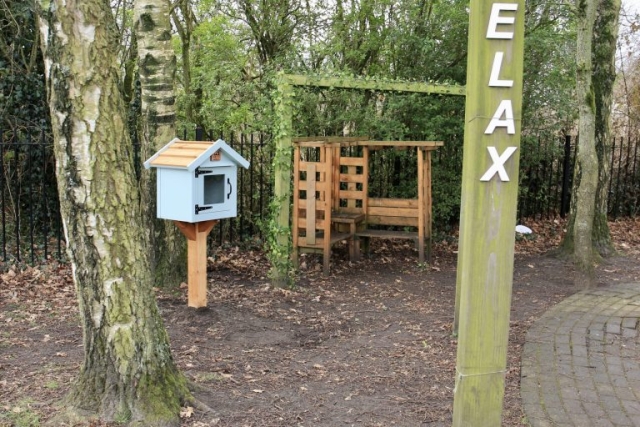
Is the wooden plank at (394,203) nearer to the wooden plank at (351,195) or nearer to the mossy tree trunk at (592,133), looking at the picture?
the wooden plank at (351,195)

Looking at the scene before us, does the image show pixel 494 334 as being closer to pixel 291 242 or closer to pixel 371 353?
pixel 371 353

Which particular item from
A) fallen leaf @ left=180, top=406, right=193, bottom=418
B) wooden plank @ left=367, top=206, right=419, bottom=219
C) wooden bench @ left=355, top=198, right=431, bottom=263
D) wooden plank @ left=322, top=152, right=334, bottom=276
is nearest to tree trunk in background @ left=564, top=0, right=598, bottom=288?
wooden bench @ left=355, top=198, right=431, bottom=263

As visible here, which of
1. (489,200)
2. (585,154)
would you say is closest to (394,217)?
(585,154)

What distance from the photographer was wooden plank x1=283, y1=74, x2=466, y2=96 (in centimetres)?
739

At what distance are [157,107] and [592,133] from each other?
4571 millimetres

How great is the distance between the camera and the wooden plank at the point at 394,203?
355 inches

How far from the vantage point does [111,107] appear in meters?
3.75

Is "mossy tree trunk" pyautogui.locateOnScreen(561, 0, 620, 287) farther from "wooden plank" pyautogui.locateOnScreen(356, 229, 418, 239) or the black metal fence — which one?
"wooden plank" pyautogui.locateOnScreen(356, 229, 418, 239)

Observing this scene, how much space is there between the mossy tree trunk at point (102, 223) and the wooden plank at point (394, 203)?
5.49 meters

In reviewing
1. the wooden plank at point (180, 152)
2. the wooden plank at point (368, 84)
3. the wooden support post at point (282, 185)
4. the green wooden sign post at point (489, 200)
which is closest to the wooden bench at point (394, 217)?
the wooden plank at point (368, 84)

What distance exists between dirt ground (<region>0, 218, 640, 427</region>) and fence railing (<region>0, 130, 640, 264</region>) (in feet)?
2.27

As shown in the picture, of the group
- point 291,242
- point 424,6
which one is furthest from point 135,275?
point 424,6

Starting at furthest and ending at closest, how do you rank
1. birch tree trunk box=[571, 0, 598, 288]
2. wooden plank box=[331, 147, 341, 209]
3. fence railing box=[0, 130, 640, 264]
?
wooden plank box=[331, 147, 341, 209], fence railing box=[0, 130, 640, 264], birch tree trunk box=[571, 0, 598, 288]

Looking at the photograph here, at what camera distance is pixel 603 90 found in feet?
30.8
